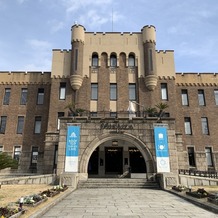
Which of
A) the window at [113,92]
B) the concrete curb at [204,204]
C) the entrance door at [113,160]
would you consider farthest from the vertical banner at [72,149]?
the concrete curb at [204,204]

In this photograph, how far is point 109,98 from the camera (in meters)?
26.0

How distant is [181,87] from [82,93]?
13192 mm

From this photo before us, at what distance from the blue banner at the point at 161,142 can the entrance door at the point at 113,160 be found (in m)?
6.47

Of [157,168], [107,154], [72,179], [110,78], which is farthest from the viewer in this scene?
[110,78]

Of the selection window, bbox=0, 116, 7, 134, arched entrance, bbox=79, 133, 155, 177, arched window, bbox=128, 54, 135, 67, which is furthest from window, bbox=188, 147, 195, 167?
A: window, bbox=0, 116, 7, 134

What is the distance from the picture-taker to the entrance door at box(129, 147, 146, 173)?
80.0ft

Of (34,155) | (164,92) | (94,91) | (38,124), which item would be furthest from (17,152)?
(164,92)

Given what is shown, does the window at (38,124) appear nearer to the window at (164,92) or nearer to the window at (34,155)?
the window at (34,155)

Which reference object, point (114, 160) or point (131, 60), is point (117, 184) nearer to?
point (114, 160)

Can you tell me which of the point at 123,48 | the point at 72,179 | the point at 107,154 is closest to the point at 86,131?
the point at 72,179

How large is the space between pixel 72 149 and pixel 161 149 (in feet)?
26.3

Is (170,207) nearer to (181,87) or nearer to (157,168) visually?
(157,168)

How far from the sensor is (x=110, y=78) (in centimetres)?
2672

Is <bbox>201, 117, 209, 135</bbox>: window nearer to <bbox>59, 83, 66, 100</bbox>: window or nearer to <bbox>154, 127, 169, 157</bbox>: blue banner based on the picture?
<bbox>154, 127, 169, 157</bbox>: blue banner
